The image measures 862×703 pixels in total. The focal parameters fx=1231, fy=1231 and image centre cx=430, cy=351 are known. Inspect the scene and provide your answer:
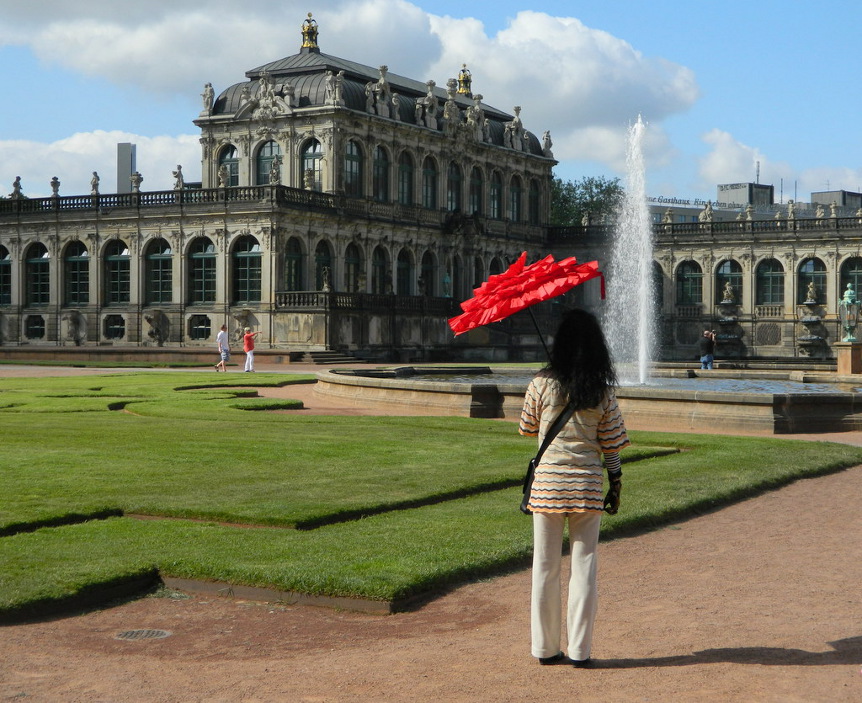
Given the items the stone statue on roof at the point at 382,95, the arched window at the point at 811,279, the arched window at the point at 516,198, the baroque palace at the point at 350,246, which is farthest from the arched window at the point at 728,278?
the stone statue on roof at the point at 382,95

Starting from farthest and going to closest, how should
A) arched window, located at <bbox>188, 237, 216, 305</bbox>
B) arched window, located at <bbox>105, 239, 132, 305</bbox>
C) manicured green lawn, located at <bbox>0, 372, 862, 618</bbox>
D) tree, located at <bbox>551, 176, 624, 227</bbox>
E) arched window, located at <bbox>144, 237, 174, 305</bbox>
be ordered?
1. tree, located at <bbox>551, 176, 624, 227</bbox>
2. arched window, located at <bbox>105, 239, 132, 305</bbox>
3. arched window, located at <bbox>144, 237, 174, 305</bbox>
4. arched window, located at <bbox>188, 237, 216, 305</bbox>
5. manicured green lawn, located at <bbox>0, 372, 862, 618</bbox>

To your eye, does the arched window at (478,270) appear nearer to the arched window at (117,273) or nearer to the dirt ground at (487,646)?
the arched window at (117,273)

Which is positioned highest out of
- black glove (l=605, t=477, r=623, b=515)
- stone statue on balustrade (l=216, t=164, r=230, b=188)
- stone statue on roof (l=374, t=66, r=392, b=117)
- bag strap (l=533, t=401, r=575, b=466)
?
stone statue on roof (l=374, t=66, r=392, b=117)

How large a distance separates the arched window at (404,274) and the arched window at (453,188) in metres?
5.85

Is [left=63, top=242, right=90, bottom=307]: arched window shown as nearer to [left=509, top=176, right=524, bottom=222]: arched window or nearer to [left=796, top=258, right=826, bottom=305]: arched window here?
[left=509, top=176, right=524, bottom=222]: arched window

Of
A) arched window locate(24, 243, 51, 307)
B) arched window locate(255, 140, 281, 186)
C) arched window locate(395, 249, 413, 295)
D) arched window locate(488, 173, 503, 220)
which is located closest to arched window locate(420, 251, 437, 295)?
arched window locate(395, 249, 413, 295)

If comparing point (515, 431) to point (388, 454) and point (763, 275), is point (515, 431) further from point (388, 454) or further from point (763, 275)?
point (763, 275)

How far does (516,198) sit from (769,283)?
59.3 feet

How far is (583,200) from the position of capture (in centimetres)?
11794

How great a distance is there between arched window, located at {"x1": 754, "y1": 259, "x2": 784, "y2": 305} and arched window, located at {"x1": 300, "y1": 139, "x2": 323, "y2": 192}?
29.6 metres

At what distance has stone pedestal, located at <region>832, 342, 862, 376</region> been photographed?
137 ft

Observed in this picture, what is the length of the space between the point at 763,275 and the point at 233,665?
75.0m

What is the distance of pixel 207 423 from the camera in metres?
22.4

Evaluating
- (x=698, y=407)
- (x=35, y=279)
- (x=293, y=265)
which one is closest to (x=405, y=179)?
(x=293, y=265)
